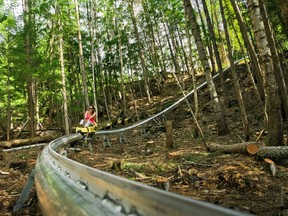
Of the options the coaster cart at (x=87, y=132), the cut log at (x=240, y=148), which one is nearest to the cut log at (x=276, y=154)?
the cut log at (x=240, y=148)

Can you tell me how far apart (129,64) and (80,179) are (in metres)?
35.0

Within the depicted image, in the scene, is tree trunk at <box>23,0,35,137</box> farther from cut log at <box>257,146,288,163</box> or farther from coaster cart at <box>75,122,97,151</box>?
cut log at <box>257,146,288,163</box>

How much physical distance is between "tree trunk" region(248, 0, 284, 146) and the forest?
0.02m

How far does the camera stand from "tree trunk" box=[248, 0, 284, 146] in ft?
24.9

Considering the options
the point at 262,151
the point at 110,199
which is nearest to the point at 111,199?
the point at 110,199

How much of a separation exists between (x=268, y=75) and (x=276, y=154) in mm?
2026

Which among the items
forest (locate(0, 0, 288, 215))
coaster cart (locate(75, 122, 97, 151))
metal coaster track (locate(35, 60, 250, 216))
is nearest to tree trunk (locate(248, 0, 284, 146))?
forest (locate(0, 0, 288, 215))

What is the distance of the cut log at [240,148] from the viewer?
24.2 feet

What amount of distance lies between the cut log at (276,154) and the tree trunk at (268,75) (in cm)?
91

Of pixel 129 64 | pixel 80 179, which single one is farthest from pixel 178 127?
pixel 129 64

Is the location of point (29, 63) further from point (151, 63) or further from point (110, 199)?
point (151, 63)

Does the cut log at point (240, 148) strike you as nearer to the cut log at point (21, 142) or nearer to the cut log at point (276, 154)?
the cut log at point (276, 154)

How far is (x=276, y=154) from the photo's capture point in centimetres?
675

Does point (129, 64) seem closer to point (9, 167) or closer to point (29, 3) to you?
point (29, 3)
